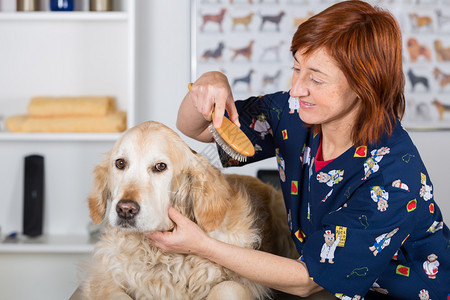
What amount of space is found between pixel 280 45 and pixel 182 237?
181 centimetres

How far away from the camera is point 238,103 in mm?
1643

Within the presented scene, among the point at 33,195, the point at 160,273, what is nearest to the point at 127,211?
the point at 160,273

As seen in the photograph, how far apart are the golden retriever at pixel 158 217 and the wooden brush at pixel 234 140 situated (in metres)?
0.10

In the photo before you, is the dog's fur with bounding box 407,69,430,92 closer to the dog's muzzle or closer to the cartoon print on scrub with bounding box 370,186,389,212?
the cartoon print on scrub with bounding box 370,186,389,212

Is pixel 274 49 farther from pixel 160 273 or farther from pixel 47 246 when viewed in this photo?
pixel 160 273

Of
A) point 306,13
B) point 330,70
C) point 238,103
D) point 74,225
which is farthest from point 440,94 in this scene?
point 74,225

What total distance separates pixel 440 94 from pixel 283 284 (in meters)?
2.12

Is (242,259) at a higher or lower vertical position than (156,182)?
lower

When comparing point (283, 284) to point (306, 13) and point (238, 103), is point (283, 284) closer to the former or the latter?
point (238, 103)

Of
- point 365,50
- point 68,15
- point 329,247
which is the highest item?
point 68,15

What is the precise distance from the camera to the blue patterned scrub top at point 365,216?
46.1 inches

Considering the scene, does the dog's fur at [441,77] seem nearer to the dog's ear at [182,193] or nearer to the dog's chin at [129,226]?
the dog's ear at [182,193]

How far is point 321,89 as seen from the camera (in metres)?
1.25

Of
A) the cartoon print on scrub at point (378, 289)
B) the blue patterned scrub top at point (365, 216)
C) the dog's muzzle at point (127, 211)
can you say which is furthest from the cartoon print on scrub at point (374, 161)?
the dog's muzzle at point (127, 211)
